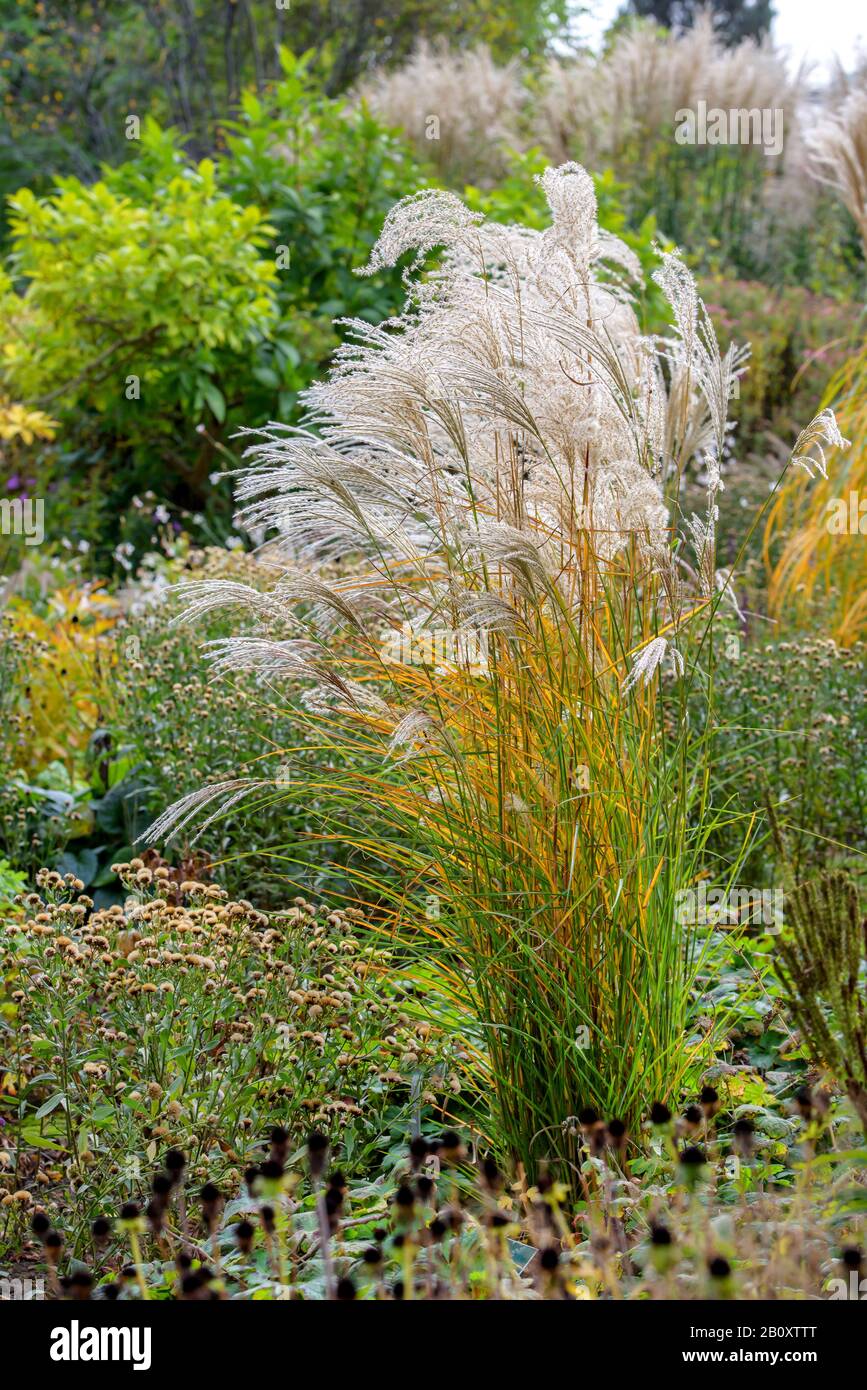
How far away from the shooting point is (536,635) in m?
2.83

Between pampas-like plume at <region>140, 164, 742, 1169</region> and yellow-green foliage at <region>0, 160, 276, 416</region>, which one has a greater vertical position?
yellow-green foliage at <region>0, 160, 276, 416</region>

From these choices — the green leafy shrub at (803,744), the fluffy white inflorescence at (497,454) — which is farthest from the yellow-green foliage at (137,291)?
the fluffy white inflorescence at (497,454)

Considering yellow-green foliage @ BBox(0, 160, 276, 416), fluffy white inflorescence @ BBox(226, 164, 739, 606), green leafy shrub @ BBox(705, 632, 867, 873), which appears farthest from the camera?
yellow-green foliage @ BBox(0, 160, 276, 416)

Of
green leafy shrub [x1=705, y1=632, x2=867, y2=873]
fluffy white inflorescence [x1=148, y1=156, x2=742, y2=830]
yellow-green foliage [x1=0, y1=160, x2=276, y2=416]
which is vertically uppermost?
yellow-green foliage [x1=0, y1=160, x2=276, y2=416]

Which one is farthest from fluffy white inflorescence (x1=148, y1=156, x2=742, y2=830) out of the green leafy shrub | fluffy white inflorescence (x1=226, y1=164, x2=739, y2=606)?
the green leafy shrub

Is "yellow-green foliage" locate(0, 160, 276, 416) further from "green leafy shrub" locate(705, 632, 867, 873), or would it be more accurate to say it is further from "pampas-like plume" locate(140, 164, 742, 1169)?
"pampas-like plume" locate(140, 164, 742, 1169)

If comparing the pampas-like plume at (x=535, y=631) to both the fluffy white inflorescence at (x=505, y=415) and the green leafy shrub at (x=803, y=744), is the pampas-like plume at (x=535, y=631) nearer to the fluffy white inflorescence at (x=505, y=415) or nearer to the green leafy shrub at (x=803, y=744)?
the fluffy white inflorescence at (x=505, y=415)

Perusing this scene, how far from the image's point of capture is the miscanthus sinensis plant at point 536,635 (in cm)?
263

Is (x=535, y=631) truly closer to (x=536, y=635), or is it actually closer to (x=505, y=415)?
(x=536, y=635)

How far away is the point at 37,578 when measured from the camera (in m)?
7.22

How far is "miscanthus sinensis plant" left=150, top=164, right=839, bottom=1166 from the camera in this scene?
8.63 feet

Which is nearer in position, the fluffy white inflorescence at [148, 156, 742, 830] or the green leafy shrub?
the fluffy white inflorescence at [148, 156, 742, 830]

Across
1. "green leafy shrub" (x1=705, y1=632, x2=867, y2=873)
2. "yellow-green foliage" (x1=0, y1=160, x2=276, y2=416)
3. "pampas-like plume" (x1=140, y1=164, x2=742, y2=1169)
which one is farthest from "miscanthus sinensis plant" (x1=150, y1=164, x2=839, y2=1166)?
"yellow-green foliage" (x1=0, y1=160, x2=276, y2=416)

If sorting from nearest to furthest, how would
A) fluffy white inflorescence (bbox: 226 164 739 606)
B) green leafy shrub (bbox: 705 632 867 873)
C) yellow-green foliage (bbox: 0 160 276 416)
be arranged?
fluffy white inflorescence (bbox: 226 164 739 606), green leafy shrub (bbox: 705 632 867 873), yellow-green foliage (bbox: 0 160 276 416)
